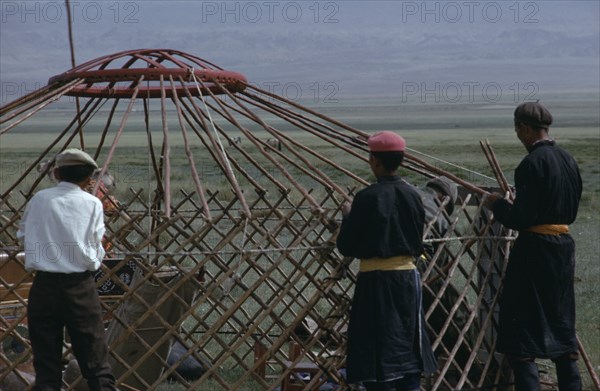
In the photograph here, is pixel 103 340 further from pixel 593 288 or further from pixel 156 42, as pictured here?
pixel 156 42

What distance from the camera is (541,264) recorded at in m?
4.48

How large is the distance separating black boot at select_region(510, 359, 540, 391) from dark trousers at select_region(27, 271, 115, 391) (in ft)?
5.57

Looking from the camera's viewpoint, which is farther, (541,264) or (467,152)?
(467,152)

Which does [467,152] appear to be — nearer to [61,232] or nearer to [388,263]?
[388,263]

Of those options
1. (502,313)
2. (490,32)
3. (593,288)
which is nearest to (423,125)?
(593,288)

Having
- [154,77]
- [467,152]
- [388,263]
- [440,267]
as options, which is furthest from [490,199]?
[467,152]

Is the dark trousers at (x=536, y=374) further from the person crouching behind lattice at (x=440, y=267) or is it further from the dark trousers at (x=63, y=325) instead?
the dark trousers at (x=63, y=325)

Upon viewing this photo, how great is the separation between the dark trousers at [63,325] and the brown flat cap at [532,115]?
6.11 feet

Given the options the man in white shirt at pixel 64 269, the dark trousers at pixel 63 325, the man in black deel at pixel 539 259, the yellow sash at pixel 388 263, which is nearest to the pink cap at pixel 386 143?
the yellow sash at pixel 388 263

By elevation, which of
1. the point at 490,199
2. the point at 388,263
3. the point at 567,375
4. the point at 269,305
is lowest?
the point at 567,375

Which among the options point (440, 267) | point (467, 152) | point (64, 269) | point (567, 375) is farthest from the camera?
point (467, 152)

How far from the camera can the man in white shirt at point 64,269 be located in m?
4.00

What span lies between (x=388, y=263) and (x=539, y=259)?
0.77 m

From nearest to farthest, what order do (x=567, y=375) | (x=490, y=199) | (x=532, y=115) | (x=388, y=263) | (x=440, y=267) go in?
(x=388, y=263)
(x=532, y=115)
(x=567, y=375)
(x=490, y=199)
(x=440, y=267)
